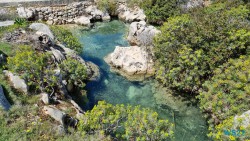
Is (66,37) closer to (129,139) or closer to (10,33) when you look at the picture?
(10,33)

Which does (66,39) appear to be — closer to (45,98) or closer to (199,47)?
(45,98)

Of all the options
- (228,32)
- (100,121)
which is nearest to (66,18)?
(228,32)

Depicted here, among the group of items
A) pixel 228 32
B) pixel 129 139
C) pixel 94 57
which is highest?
pixel 228 32

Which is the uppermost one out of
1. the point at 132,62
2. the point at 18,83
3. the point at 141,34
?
the point at 141,34

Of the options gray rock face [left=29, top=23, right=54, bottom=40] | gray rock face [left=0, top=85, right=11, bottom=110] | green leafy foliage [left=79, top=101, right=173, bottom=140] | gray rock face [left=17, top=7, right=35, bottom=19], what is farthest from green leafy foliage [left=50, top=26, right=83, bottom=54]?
green leafy foliage [left=79, top=101, right=173, bottom=140]

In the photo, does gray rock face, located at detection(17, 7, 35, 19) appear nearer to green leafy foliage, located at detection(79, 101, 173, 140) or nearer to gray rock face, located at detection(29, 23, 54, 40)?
gray rock face, located at detection(29, 23, 54, 40)

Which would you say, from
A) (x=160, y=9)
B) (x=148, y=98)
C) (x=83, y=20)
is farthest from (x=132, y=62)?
(x=83, y=20)
